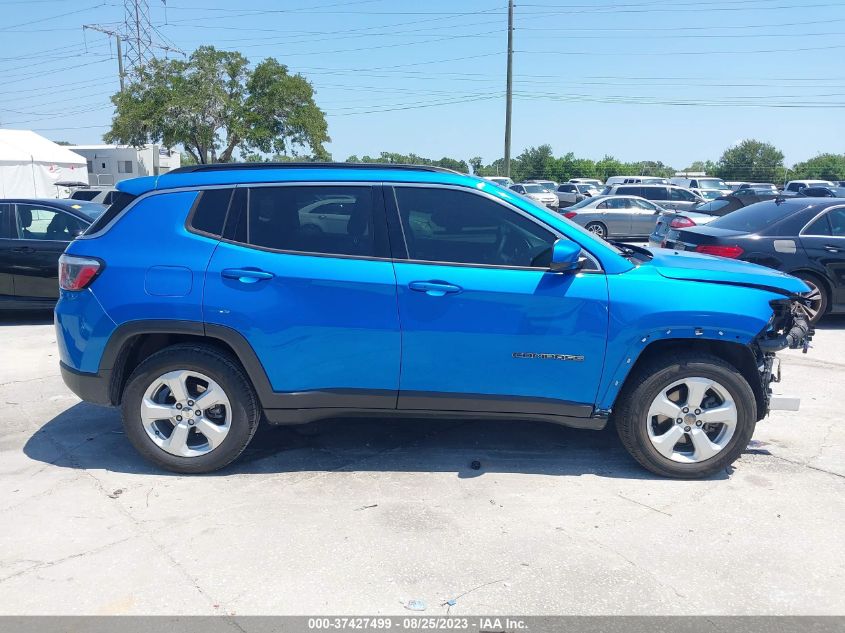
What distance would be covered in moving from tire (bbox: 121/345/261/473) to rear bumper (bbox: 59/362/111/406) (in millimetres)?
144

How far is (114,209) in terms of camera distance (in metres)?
4.69

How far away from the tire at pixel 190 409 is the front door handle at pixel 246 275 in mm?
495

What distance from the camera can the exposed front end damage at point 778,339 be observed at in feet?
14.8

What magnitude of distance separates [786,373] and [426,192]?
464 centimetres

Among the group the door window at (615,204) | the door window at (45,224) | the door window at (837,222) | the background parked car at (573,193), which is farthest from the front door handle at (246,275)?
the background parked car at (573,193)

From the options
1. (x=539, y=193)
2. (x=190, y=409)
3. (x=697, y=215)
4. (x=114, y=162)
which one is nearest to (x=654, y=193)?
(x=539, y=193)

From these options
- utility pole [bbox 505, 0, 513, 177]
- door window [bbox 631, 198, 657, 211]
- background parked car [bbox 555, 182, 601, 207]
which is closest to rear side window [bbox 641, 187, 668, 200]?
door window [bbox 631, 198, 657, 211]

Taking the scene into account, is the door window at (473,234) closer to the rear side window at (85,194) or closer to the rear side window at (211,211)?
the rear side window at (211,211)

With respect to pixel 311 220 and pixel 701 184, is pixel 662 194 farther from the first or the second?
pixel 311 220

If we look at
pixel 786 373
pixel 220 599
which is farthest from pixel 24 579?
pixel 786 373

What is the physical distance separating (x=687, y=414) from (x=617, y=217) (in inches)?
781

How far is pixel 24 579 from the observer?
346cm

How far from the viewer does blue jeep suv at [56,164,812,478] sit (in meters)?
4.37

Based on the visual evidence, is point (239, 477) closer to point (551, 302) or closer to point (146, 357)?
point (146, 357)
